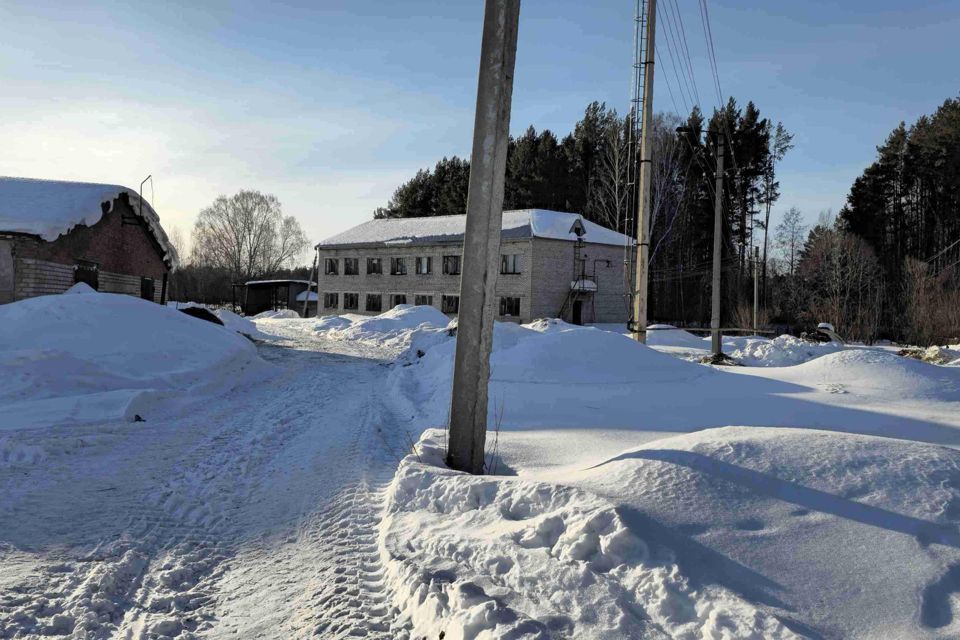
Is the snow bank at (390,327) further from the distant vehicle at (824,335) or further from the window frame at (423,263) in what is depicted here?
the distant vehicle at (824,335)

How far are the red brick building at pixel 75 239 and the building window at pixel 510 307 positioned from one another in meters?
20.8

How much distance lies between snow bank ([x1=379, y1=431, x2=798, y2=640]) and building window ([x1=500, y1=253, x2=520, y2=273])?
122 ft

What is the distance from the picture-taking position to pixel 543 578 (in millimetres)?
3504

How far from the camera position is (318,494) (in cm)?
576

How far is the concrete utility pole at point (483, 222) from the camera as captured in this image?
5766 millimetres

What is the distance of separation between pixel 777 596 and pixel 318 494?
3.88 metres

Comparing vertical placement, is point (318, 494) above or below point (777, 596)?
below

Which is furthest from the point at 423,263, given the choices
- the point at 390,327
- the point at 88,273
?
the point at 88,273

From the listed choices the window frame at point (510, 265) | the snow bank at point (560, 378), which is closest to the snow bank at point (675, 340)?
the window frame at point (510, 265)

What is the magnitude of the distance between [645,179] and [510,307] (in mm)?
26937

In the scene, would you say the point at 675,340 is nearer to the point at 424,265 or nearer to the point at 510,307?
the point at 510,307

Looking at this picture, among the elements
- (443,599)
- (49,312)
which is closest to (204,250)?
(49,312)

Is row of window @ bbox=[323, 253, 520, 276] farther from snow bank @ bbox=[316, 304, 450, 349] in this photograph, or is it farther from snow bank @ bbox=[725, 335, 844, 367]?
snow bank @ bbox=[725, 335, 844, 367]

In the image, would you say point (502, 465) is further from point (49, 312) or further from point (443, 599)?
point (49, 312)
